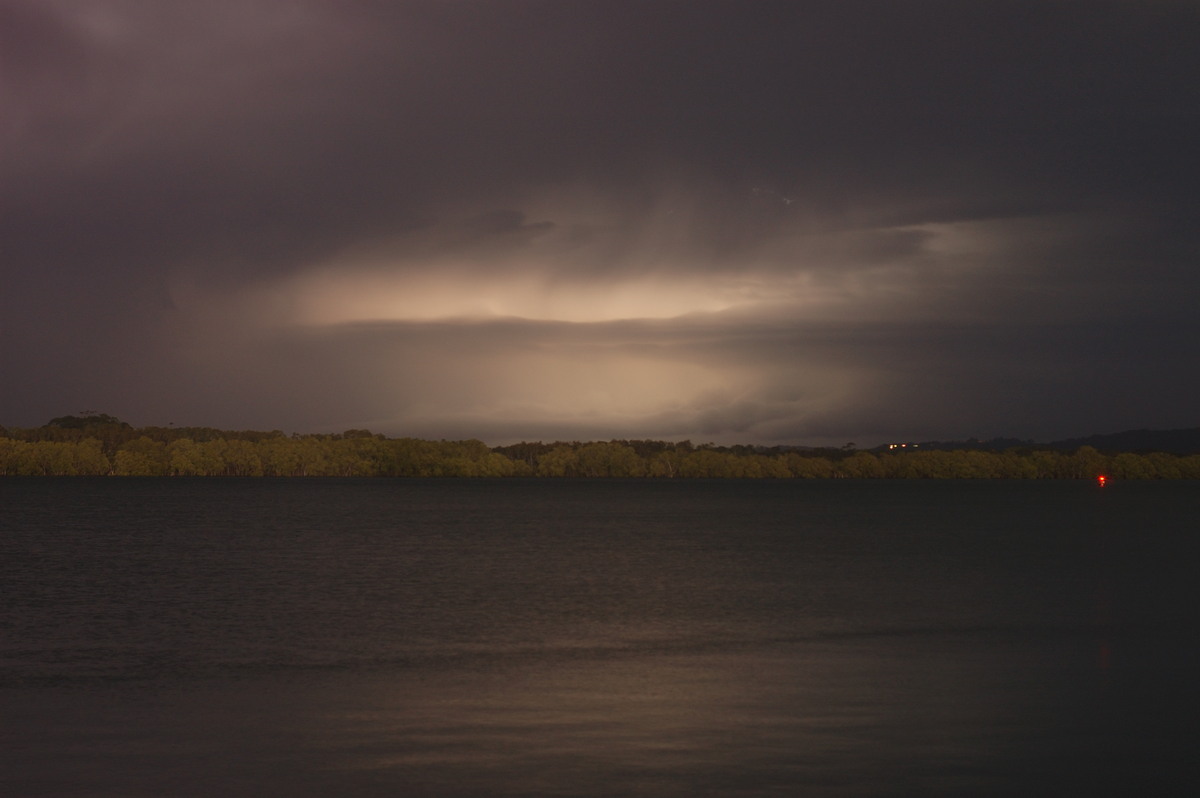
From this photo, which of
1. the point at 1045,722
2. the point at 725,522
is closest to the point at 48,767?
the point at 1045,722

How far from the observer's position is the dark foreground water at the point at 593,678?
55.9 feet

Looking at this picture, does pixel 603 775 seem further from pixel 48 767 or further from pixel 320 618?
pixel 320 618

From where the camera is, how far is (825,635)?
35.5m

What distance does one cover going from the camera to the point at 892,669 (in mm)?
27562

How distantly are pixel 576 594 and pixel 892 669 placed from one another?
2303cm

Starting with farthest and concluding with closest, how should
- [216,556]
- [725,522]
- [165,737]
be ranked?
[725,522] → [216,556] → [165,737]

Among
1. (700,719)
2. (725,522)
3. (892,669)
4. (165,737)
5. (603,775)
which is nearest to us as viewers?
(603,775)

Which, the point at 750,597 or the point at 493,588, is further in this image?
the point at 493,588

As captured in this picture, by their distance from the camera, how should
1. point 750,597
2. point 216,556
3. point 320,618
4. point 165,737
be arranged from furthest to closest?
point 216,556, point 750,597, point 320,618, point 165,737

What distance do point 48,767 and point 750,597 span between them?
115 ft

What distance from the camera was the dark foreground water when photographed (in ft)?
55.9

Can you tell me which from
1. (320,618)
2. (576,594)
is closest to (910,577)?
(576,594)

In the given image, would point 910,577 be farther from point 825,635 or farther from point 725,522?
point 725,522

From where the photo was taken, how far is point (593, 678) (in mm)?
26234
